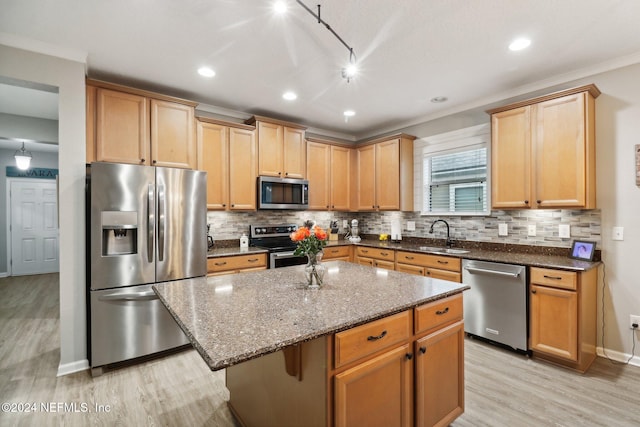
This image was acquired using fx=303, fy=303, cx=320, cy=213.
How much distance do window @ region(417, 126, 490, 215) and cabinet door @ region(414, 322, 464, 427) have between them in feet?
7.61

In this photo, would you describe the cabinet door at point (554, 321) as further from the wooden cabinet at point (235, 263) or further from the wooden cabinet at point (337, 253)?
the wooden cabinet at point (235, 263)

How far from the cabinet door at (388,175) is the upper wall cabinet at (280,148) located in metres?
1.15

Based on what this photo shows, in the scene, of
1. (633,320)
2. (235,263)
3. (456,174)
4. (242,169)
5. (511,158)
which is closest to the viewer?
(633,320)

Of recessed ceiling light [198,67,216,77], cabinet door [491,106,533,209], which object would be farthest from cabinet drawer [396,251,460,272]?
recessed ceiling light [198,67,216,77]

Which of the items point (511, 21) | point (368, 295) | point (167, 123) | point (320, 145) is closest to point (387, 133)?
point (320, 145)

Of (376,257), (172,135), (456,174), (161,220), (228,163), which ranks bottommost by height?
(376,257)

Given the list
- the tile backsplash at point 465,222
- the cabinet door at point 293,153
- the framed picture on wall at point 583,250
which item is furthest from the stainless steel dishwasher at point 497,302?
the cabinet door at point 293,153

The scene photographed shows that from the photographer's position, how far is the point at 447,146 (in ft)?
13.3

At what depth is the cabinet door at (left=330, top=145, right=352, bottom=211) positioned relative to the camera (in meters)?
4.81

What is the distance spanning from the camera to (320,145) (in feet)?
15.3

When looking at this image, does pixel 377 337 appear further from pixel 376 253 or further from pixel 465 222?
pixel 465 222

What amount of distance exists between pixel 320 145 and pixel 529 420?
385 centimetres

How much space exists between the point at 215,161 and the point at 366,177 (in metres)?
2.32

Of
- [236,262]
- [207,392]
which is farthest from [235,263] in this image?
[207,392]
